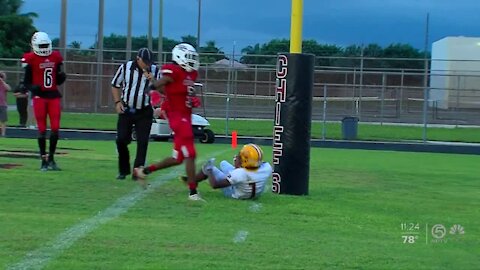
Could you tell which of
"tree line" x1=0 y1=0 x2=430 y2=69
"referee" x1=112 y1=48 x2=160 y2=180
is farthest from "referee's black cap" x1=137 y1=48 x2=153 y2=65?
"tree line" x1=0 y1=0 x2=430 y2=69

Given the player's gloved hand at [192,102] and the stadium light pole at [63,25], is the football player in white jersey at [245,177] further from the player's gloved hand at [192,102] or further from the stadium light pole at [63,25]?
the stadium light pole at [63,25]

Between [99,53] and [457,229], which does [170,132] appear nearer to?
[99,53]

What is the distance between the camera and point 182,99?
8.09 m

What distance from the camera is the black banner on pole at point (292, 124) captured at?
29.7 feet

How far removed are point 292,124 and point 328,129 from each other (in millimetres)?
22125

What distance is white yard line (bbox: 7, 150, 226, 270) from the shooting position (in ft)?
16.6

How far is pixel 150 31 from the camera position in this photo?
43531 millimetres

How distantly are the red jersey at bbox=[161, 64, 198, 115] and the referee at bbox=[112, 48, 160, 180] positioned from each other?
1.52m

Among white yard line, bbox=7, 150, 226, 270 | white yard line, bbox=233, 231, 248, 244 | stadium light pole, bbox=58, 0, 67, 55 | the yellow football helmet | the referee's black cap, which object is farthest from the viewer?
stadium light pole, bbox=58, 0, 67, 55

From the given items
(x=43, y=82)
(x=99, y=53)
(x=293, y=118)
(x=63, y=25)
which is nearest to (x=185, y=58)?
(x=293, y=118)

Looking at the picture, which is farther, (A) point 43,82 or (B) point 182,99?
(A) point 43,82

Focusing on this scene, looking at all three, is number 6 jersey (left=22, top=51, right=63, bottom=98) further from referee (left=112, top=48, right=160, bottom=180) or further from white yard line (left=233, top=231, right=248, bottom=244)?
white yard line (left=233, top=231, right=248, bottom=244)

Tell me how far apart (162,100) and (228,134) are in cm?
1712

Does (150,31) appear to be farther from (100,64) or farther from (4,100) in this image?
(4,100)
